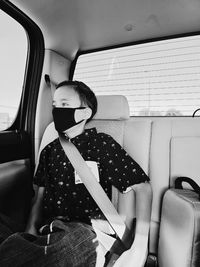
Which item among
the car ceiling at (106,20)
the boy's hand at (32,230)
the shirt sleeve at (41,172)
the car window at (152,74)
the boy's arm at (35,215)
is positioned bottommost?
the boy's hand at (32,230)

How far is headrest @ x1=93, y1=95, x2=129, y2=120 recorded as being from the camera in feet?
4.77

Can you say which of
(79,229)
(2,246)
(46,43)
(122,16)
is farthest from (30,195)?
(122,16)

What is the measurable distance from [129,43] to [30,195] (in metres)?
1.23

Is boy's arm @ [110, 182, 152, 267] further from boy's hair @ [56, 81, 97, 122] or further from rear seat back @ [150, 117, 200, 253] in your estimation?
boy's hair @ [56, 81, 97, 122]

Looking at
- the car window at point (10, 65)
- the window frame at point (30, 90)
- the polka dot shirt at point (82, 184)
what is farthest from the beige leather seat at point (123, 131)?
the car window at point (10, 65)

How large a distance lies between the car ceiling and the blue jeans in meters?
1.16

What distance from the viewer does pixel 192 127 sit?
1.37 meters

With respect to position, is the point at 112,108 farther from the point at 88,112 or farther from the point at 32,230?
the point at 32,230

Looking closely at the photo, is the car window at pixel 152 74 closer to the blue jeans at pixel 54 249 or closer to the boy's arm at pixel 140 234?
the boy's arm at pixel 140 234

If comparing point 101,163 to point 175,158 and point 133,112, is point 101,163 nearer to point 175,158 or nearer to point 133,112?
point 175,158

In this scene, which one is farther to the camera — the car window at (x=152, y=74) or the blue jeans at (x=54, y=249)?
the car window at (x=152, y=74)

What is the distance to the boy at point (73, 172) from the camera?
→ 1.19 m

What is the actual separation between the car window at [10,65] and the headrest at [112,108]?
22.5 inches

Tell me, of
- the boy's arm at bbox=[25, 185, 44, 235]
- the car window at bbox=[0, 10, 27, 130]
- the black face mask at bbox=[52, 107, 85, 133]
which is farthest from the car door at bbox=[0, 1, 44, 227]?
the black face mask at bbox=[52, 107, 85, 133]
